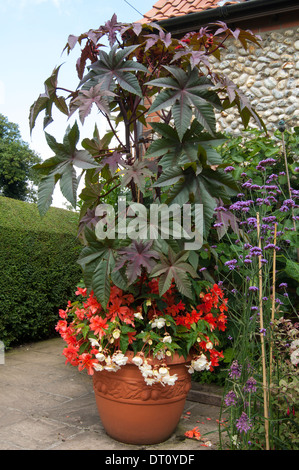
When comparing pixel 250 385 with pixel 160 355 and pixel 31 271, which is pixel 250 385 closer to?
pixel 160 355

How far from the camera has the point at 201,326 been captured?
2.32 meters

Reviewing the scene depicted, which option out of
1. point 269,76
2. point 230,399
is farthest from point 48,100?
point 269,76

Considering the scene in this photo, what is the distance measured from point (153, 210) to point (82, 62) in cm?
102

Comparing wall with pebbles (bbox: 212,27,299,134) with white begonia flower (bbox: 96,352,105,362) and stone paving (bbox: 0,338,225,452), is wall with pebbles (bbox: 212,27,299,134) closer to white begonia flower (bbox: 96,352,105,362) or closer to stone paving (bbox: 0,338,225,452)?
stone paving (bbox: 0,338,225,452)

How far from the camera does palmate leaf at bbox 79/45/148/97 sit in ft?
6.89

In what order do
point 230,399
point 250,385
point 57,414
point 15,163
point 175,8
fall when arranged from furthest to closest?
point 15,163 → point 175,8 → point 57,414 → point 230,399 → point 250,385

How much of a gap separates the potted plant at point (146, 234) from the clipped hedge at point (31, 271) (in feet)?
6.11

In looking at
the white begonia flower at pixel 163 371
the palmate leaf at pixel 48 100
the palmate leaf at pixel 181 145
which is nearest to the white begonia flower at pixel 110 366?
the white begonia flower at pixel 163 371

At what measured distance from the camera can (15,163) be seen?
79.7 ft

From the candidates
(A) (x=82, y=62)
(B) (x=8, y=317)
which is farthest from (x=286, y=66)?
(B) (x=8, y=317)

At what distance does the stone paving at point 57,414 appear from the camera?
2.31 metres

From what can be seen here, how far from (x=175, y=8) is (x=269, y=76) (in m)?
1.59

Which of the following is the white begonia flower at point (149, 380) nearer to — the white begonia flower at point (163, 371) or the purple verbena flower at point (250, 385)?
the white begonia flower at point (163, 371)
